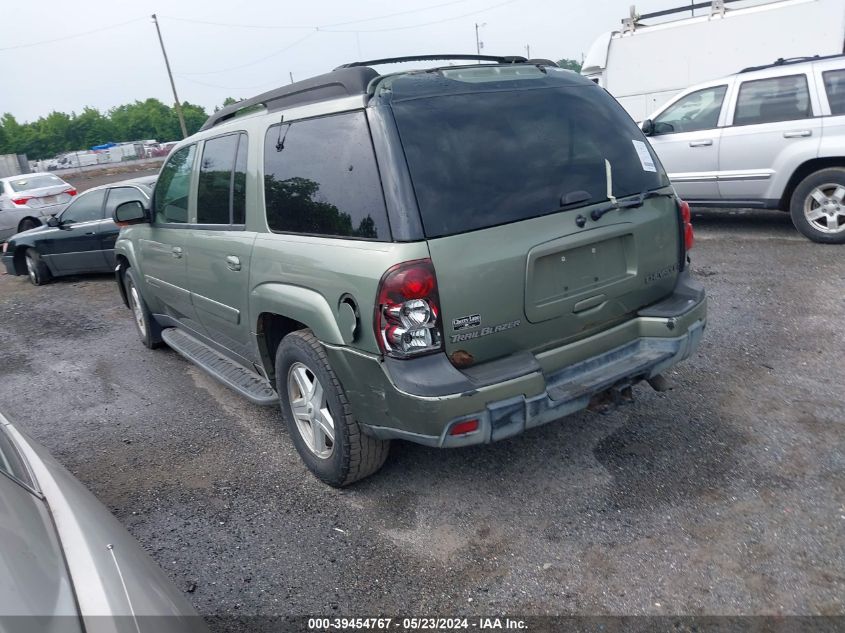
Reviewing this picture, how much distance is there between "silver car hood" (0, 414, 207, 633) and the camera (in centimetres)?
147

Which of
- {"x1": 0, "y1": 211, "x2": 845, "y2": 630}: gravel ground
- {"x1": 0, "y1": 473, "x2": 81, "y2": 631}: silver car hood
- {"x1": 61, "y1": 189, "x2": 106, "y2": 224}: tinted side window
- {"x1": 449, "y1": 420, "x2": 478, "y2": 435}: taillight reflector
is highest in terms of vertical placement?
{"x1": 61, "y1": 189, "x2": 106, "y2": 224}: tinted side window

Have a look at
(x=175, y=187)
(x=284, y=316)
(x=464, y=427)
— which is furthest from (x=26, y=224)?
(x=464, y=427)

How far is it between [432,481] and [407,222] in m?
1.48

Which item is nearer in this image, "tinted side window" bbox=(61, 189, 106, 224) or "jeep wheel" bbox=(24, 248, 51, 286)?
"tinted side window" bbox=(61, 189, 106, 224)

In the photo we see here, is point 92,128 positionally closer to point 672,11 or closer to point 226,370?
point 672,11

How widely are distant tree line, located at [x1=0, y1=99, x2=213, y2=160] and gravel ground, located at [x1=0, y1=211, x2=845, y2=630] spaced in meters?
85.6

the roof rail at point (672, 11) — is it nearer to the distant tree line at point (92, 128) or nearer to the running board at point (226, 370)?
the running board at point (226, 370)

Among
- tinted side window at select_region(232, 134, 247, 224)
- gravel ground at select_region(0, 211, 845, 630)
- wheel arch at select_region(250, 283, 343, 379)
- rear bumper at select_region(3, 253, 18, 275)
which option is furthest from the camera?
rear bumper at select_region(3, 253, 18, 275)

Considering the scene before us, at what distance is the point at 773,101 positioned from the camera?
298 inches

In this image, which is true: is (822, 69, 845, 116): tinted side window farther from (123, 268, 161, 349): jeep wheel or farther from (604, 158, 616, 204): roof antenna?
(123, 268, 161, 349): jeep wheel

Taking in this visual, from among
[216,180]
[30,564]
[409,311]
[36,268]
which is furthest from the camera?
[36,268]

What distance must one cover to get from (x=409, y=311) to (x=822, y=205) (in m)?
6.41

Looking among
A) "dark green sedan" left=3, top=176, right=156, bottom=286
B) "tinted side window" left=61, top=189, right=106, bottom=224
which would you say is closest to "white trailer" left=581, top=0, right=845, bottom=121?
"dark green sedan" left=3, top=176, right=156, bottom=286

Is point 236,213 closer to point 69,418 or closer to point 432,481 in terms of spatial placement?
point 432,481
